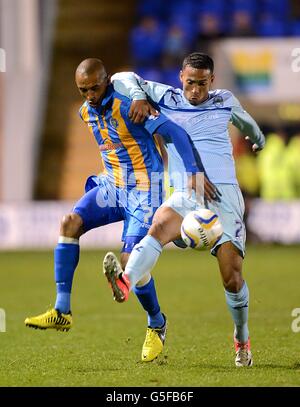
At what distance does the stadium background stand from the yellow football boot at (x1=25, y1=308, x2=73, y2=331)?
28.8 feet

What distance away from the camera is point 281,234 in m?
18.4

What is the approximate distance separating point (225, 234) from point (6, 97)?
15.0 meters

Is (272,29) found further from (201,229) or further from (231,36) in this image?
(201,229)

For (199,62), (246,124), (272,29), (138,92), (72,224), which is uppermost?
(272,29)

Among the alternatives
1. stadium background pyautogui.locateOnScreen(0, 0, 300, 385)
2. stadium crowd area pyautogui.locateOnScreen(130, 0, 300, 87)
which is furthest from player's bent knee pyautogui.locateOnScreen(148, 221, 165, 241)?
stadium crowd area pyautogui.locateOnScreen(130, 0, 300, 87)

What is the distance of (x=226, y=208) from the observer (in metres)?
6.73

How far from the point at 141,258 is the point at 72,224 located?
0.85m

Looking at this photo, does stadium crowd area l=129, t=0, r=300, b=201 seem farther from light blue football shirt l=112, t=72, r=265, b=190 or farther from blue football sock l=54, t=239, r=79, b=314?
blue football sock l=54, t=239, r=79, b=314

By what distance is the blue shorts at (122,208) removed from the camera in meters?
7.05

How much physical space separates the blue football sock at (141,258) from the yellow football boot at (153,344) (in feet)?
2.99

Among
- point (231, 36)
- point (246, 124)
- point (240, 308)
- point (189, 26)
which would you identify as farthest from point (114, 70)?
point (240, 308)

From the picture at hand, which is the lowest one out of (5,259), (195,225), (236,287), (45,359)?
(5,259)
